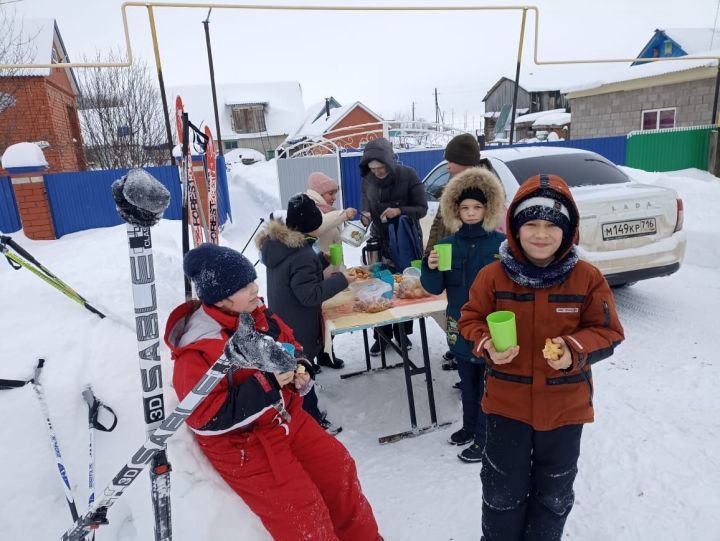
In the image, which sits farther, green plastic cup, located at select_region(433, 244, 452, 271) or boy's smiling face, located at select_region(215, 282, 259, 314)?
green plastic cup, located at select_region(433, 244, 452, 271)

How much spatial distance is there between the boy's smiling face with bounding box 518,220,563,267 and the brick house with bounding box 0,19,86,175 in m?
13.7

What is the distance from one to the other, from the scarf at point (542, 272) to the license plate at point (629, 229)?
310 cm

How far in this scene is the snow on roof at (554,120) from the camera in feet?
90.9

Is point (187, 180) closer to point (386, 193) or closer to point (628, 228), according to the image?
point (386, 193)

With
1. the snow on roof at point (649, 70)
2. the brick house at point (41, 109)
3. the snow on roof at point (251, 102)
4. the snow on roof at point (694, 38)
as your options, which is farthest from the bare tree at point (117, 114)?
the snow on roof at point (251, 102)

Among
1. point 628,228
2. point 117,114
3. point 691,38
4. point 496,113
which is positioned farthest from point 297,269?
point 496,113

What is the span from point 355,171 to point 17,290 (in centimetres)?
909

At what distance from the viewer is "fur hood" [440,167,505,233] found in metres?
2.74

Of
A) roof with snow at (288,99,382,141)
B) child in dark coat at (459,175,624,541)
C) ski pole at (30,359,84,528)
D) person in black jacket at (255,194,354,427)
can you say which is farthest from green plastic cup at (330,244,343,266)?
roof with snow at (288,99,382,141)

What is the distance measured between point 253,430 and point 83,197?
986cm

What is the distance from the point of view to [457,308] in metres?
2.88

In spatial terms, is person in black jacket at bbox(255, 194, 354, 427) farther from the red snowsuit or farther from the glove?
the glove

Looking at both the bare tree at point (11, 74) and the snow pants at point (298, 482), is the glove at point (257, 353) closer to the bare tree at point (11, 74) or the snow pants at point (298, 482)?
the snow pants at point (298, 482)

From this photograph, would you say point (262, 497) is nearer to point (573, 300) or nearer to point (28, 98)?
point (573, 300)
